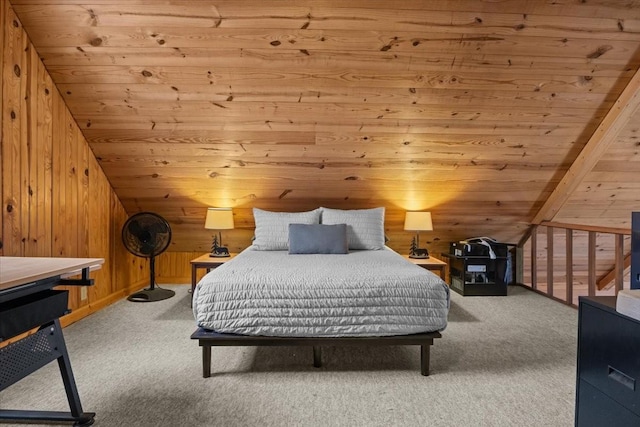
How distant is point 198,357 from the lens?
2504 millimetres

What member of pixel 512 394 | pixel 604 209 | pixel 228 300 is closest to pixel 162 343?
pixel 228 300

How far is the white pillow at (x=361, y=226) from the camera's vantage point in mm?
3732

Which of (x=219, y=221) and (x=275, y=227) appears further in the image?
(x=219, y=221)

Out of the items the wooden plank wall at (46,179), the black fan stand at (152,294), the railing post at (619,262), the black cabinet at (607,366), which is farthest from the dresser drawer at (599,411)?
the black fan stand at (152,294)

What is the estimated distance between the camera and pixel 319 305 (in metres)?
2.22

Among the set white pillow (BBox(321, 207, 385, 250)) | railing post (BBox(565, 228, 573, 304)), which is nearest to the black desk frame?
white pillow (BBox(321, 207, 385, 250))

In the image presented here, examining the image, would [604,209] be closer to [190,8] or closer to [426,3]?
[426,3]

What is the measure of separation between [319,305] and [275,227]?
1643 mm

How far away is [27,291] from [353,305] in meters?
1.55

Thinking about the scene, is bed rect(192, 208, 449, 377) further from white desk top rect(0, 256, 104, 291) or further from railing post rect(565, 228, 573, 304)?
railing post rect(565, 228, 573, 304)

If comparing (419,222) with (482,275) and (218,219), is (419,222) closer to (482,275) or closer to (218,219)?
(482,275)

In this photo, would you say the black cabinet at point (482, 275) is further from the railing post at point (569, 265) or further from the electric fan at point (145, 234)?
the electric fan at point (145, 234)

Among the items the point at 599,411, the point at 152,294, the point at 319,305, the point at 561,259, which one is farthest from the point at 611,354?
the point at 561,259

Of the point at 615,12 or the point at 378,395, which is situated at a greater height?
the point at 615,12
